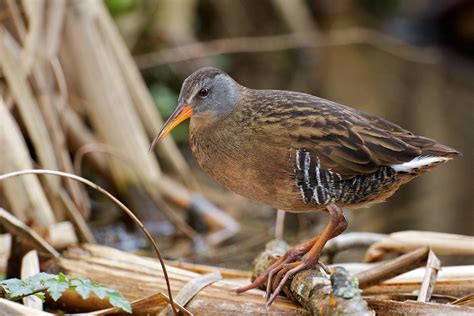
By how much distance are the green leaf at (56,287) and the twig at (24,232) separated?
64 cm

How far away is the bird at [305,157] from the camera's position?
2727 mm

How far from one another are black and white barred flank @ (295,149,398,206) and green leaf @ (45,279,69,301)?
0.84 meters

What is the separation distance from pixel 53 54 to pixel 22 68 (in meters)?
0.30

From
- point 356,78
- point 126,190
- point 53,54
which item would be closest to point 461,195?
point 126,190

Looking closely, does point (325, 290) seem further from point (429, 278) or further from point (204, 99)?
point (204, 99)

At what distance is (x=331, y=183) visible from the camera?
275 centimetres

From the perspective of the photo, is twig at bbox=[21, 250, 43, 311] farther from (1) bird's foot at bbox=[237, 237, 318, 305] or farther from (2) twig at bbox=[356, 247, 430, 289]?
(2) twig at bbox=[356, 247, 430, 289]

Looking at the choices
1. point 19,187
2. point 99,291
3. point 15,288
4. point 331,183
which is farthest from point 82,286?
point 19,187

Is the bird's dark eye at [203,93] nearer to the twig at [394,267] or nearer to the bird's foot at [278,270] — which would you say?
the bird's foot at [278,270]

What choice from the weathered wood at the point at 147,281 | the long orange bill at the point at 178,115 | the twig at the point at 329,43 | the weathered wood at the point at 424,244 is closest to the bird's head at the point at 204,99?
the long orange bill at the point at 178,115

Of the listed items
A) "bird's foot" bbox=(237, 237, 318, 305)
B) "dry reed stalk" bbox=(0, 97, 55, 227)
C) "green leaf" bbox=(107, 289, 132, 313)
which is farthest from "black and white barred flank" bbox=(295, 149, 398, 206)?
"dry reed stalk" bbox=(0, 97, 55, 227)

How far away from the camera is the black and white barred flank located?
2.72 meters

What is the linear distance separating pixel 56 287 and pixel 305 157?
3.02 ft

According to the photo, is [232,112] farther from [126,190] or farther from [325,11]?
[325,11]
